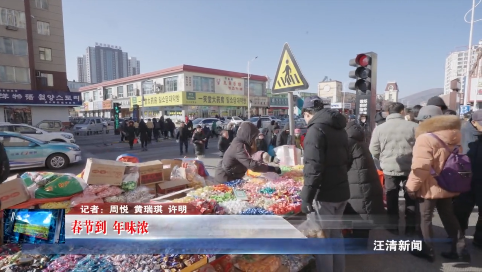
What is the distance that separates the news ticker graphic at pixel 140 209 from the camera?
9.07 ft

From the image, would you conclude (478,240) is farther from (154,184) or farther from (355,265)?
(154,184)

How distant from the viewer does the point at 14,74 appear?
2553 centimetres

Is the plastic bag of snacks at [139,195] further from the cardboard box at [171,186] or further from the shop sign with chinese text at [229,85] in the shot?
the shop sign with chinese text at [229,85]

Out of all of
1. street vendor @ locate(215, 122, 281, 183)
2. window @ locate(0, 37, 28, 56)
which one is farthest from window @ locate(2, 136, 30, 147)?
window @ locate(0, 37, 28, 56)

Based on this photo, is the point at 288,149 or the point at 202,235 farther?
the point at 288,149

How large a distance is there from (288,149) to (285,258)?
134 inches

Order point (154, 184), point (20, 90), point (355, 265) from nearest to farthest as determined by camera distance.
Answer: point (355, 265) < point (154, 184) < point (20, 90)

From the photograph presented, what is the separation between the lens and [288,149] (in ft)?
19.7

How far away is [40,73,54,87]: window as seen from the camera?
1083 inches

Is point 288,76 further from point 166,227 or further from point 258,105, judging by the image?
point 258,105

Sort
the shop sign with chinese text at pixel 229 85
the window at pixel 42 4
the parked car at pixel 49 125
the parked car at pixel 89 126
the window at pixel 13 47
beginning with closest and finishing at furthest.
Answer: the parked car at pixel 49 125
the window at pixel 13 47
the parked car at pixel 89 126
the window at pixel 42 4
the shop sign with chinese text at pixel 229 85

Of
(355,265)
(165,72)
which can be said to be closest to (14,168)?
(355,265)

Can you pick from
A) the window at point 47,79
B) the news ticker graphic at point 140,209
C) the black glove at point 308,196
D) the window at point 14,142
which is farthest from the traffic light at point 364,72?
the window at point 47,79

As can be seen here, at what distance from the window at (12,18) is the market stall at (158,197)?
31.0m
